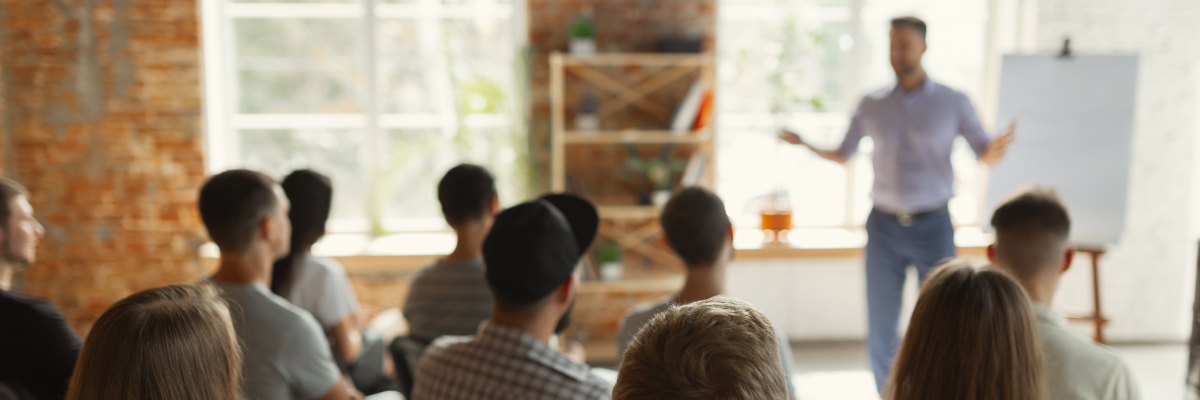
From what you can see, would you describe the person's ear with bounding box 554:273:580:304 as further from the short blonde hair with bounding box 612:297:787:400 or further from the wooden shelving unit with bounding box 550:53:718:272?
the wooden shelving unit with bounding box 550:53:718:272

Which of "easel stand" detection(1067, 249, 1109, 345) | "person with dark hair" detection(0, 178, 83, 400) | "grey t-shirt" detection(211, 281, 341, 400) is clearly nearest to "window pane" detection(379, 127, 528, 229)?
"grey t-shirt" detection(211, 281, 341, 400)

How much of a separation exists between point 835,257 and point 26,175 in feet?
14.8

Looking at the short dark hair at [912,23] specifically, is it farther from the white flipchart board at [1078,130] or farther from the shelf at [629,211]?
the shelf at [629,211]

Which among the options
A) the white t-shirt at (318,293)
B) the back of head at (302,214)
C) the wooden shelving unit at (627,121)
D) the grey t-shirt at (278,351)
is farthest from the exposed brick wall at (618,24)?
the grey t-shirt at (278,351)

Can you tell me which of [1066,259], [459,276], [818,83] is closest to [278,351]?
[459,276]

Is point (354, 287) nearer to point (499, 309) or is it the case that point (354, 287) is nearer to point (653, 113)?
point (653, 113)

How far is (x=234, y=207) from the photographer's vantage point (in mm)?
1705

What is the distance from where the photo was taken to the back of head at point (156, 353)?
93 centimetres

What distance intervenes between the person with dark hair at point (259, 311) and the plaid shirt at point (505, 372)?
0.29 meters

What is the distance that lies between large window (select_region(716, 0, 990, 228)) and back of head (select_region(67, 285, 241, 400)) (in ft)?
11.6

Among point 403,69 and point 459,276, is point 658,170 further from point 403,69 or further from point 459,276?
point 459,276

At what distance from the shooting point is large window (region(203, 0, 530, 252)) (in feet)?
13.8

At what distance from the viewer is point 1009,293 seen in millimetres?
1057

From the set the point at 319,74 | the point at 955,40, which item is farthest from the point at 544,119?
the point at 955,40
